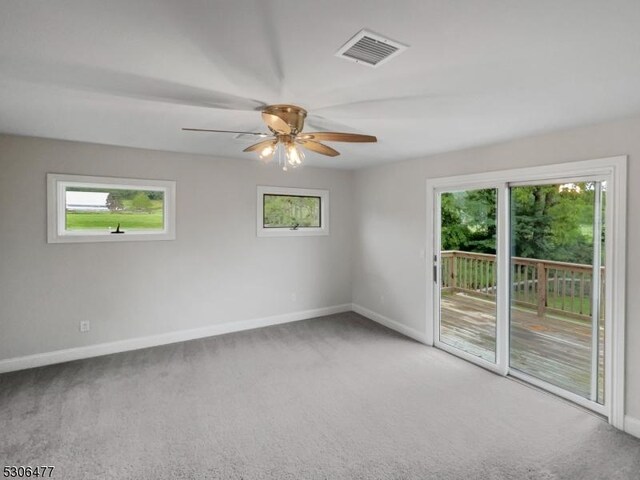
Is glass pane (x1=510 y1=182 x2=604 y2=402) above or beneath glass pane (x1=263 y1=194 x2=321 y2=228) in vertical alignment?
beneath

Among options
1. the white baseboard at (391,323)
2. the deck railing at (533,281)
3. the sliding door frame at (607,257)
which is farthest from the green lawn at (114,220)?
the sliding door frame at (607,257)

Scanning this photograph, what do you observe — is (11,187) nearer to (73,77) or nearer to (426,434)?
(73,77)

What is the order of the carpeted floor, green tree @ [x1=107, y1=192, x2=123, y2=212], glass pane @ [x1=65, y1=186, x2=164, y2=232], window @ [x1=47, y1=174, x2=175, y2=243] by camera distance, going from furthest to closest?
green tree @ [x1=107, y1=192, x2=123, y2=212], glass pane @ [x1=65, y1=186, x2=164, y2=232], window @ [x1=47, y1=174, x2=175, y2=243], the carpeted floor

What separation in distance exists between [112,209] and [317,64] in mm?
3298

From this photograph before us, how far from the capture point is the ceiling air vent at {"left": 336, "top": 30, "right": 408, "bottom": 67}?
1493mm

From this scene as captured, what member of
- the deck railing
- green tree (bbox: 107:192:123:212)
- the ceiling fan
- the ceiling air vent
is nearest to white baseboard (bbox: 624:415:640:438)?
the deck railing

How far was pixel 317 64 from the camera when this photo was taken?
5.76 feet

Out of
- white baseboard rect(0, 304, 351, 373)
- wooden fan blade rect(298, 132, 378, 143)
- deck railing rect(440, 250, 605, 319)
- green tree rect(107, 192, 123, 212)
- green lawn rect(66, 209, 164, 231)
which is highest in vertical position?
wooden fan blade rect(298, 132, 378, 143)

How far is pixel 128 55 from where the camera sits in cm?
166

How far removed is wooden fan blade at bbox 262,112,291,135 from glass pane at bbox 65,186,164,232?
251cm

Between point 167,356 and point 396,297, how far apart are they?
3.00 m

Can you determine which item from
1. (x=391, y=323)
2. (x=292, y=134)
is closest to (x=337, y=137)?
(x=292, y=134)

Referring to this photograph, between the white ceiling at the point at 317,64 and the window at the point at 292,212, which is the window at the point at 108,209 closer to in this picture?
the white ceiling at the point at 317,64

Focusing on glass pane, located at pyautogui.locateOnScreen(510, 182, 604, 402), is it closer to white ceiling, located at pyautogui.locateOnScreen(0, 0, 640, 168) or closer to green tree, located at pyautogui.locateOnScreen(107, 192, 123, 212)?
white ceiling, located at pyautogui.locateOnScreen(0, 0, 640, 168)
